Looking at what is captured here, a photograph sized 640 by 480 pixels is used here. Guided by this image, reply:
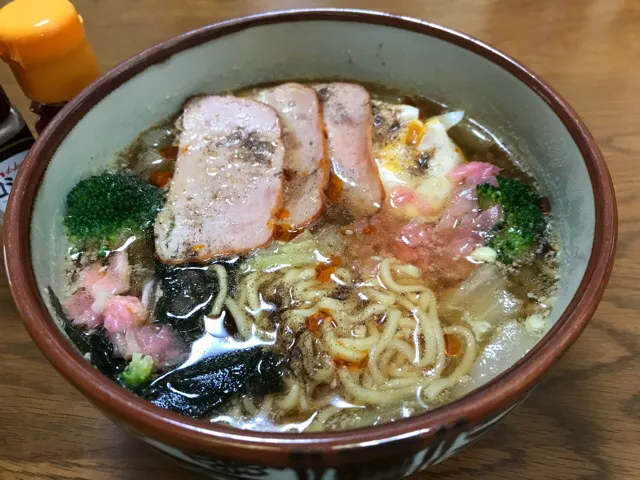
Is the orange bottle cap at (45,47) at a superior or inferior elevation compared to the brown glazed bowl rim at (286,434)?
superior

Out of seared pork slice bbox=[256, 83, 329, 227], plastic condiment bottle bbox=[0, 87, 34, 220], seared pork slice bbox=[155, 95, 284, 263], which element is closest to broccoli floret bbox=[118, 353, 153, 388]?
seared pork slice bbox=[155, 95, 284, 263]

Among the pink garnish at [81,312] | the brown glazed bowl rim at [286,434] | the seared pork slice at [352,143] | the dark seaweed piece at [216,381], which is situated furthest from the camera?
the seared pork slice at [352,143]

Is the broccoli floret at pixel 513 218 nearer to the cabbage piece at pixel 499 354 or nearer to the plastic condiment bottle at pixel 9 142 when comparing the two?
the cabbage piece at pixel 499 354

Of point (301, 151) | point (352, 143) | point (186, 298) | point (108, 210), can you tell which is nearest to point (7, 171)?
point (108, 210)

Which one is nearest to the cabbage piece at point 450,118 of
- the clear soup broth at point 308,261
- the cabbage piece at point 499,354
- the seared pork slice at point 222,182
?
the clear soup broth at point 308,261

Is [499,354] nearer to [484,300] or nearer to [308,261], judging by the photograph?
[484,300]

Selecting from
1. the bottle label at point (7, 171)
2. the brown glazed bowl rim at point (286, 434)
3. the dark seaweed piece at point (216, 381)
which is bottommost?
the dark seaweed piece at point (216, 381)

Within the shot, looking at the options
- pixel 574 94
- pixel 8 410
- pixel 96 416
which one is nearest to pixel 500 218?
pixel 574 94

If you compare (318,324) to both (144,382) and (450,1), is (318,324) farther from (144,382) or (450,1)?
(450,1)
